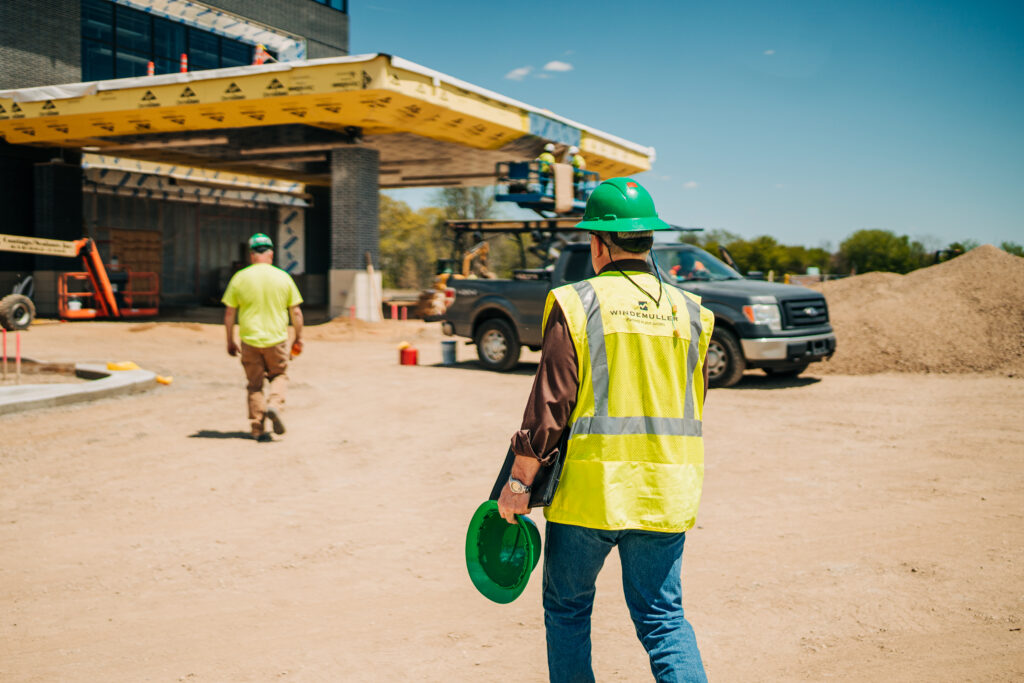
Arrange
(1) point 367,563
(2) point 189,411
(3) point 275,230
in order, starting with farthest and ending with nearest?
1. (3) point 275,230
2. (2) point 189,411
3. (1) point 367,563

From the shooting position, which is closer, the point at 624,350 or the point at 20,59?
the point at 624,350

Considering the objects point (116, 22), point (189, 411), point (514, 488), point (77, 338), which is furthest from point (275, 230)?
point (514, 488)

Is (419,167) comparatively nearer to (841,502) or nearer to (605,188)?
(841,502)

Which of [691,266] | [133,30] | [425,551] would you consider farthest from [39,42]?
[425,551]

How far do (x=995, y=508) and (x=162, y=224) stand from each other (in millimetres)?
30029

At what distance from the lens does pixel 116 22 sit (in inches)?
1027

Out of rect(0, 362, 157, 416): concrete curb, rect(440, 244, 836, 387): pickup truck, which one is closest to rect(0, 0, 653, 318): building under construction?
rect(440, 244, 836, 387): pickup truck

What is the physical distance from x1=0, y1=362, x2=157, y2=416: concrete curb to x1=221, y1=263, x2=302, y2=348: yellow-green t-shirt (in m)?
3.02

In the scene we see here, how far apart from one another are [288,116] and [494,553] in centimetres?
1975

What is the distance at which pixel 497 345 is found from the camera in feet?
45.4

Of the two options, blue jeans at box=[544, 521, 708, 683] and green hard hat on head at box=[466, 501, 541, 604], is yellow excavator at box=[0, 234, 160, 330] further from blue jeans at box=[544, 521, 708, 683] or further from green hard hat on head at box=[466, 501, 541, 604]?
blue jeans at box=[544, 521, 708, 683]

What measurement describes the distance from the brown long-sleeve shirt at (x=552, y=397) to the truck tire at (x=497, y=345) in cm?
1093

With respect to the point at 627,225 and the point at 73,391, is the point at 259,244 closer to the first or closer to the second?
the point at 73,391

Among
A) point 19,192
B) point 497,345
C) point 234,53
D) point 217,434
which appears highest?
point 234,53
